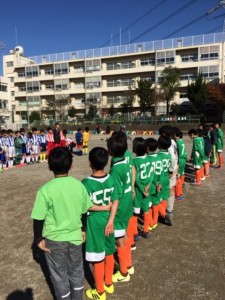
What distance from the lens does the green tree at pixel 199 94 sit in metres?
40.9

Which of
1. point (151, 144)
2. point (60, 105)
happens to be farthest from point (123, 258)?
point (60, 105)

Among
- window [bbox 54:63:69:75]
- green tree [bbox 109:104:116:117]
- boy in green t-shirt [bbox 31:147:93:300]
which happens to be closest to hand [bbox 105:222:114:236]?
boy in green t-shirt [bbox 31:147:93:300]

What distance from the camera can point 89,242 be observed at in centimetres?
305

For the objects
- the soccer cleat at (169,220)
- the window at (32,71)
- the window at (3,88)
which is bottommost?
the soccer cleat at (169,220)

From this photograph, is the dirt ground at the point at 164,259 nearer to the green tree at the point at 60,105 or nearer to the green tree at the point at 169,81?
the green tree at the point at 169,81

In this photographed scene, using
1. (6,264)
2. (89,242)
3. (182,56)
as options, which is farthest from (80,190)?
(182,56)

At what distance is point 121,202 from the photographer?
11.6 ft

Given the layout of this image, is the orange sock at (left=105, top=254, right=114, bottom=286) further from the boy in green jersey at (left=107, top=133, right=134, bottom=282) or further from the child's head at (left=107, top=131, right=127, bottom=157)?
the child's head at (left=107, top=131, right=127, bottom=157)

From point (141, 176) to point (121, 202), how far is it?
3.05ft

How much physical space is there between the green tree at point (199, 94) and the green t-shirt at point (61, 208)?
41.1 meters

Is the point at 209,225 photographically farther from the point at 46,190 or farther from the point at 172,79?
the point at 172,79

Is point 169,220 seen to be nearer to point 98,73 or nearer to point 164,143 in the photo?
point 164,143

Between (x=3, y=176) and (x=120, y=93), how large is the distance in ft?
159

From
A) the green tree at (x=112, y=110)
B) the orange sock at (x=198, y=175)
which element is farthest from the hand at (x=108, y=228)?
the green tree at (x=112, y=110)
